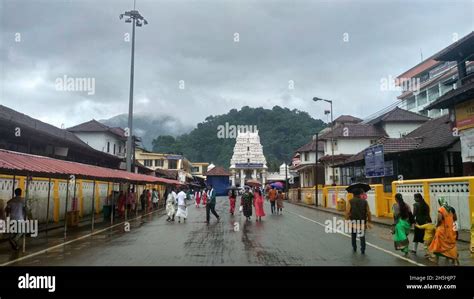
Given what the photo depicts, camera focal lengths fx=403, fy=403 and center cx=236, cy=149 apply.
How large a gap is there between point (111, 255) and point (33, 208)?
32.5ft

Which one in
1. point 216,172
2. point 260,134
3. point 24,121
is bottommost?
point 216,172

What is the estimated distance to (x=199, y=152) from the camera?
139750mm

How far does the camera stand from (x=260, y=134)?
455 ft

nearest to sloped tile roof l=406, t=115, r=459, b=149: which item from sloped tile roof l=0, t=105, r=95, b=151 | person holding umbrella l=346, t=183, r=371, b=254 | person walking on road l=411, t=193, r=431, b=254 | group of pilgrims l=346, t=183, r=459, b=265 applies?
group of pilgrims l=346, t=183, r=459, b=265

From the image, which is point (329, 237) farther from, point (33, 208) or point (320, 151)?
point (320, 151)

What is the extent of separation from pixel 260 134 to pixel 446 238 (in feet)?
427

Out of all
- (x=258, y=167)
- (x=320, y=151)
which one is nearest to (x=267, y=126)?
(x=258, y=167)

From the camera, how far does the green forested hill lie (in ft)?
420

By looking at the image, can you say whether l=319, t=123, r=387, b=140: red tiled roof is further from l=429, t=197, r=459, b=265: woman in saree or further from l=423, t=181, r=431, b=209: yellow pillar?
l=429, t=197, r=459, b=265: woman in saree

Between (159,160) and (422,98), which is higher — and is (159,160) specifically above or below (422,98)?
below

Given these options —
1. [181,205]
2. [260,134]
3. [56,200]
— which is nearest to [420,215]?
[181,205]

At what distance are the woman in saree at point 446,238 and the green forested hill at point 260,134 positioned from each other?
370 ft

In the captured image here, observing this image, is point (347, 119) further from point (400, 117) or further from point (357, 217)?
point (357, 217)

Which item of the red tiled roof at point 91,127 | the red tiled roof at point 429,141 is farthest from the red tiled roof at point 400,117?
the red tiled roof at point 91,127
